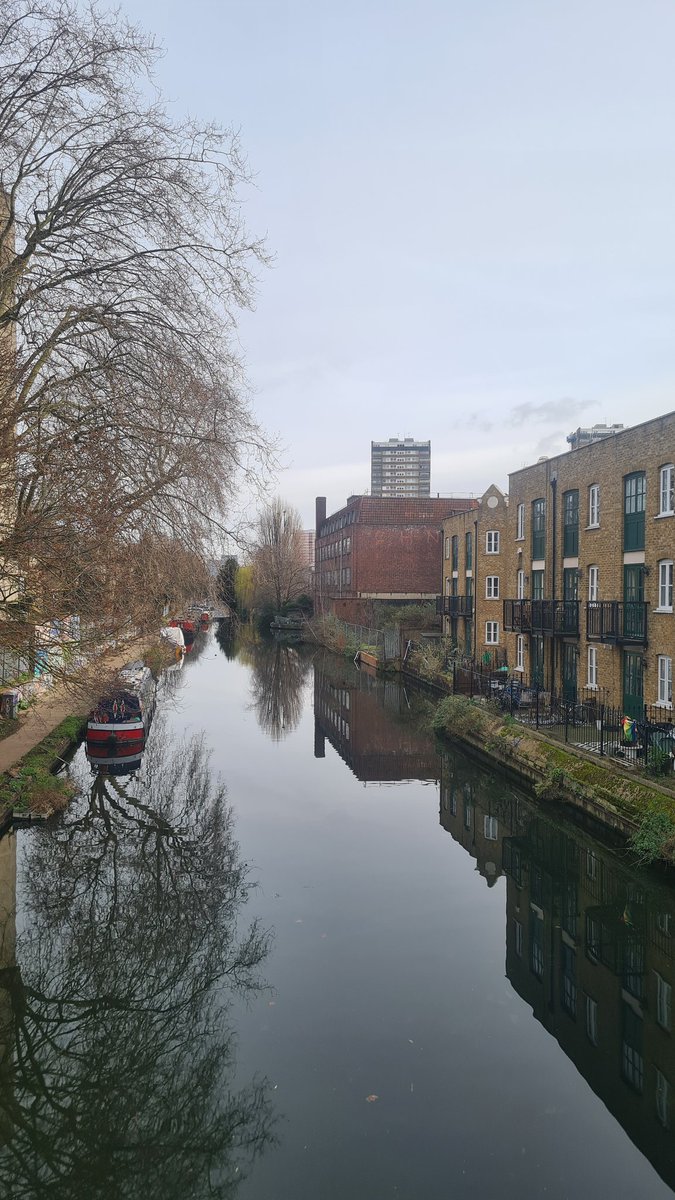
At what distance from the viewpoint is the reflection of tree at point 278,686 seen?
26798 mm

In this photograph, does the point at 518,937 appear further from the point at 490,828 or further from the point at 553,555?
the point at 553,555

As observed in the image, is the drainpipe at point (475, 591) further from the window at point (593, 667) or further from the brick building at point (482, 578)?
the window at point (593, 667)

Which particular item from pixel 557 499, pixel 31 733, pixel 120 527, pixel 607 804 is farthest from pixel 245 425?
pixel 557 499

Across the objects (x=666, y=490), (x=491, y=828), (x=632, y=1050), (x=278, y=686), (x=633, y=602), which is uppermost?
(x=666, y=490)

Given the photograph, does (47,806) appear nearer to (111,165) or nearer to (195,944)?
(195,944)

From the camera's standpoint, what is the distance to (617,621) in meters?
19.1

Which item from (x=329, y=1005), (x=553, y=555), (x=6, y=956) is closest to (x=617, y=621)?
(x=553, y=555)

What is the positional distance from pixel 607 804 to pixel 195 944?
7.90 meters

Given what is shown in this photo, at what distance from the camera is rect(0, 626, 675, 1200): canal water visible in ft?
19.9

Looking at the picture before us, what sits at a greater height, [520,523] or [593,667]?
[520,523]

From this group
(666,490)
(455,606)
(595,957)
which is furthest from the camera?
(455,606)

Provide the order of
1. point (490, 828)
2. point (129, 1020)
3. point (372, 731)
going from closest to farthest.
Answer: point (129, 1020)
point (490, 828)
point (372, 731)

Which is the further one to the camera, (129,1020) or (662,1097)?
(129,1020)

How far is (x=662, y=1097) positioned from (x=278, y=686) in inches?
1165
